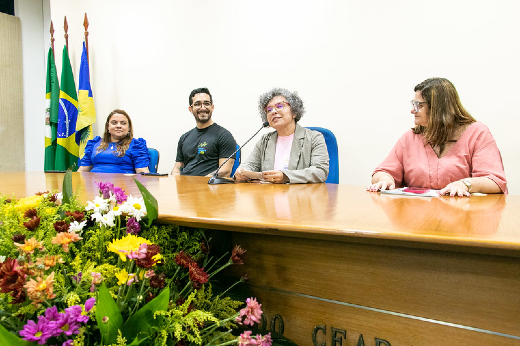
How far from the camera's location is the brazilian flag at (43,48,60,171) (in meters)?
3.86

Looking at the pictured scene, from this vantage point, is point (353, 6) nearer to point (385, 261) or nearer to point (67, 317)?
point (385, 261)

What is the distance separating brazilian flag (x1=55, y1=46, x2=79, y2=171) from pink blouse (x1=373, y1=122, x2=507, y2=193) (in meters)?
3.29

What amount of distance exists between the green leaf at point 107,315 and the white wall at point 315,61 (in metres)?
2.33

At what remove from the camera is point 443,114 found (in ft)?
5.32

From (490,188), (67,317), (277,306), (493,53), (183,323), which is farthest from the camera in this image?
(493,53)

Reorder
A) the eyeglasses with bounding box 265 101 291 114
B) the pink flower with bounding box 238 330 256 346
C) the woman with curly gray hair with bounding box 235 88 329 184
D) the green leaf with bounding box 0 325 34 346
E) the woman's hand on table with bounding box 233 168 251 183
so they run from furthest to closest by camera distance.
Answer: the eyeglasses with bounding box 265 101 291 114
the woman with curly gray hair with bounding box 235 88 329 184
the woman's hand on table with bounding box 233 168 251 183
the pink flower with bounding box 238 330 256 346
the green leaf with bounding box 0 325 34 346

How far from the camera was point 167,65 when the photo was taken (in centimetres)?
359

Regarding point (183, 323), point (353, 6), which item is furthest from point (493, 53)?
point (183, 323)

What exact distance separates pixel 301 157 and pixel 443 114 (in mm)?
766

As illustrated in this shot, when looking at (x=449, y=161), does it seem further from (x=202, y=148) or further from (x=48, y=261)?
(x=202, y=148)

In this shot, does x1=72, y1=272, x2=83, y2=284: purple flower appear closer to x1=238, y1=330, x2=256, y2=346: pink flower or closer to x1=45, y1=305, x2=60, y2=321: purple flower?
x1=45, y1=305, x2=60, y2=321: purple flower

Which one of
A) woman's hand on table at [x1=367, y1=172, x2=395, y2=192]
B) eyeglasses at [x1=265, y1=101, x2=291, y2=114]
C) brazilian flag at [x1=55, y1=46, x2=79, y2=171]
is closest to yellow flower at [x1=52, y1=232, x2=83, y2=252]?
woman's hand on table at [x1=367, y1=172, x2=395, y2=192]

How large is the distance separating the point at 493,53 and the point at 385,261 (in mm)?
2148

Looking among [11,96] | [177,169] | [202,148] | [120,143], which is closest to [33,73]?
[11,96]
